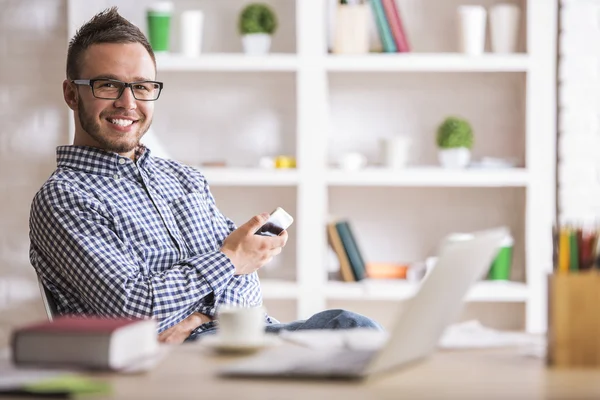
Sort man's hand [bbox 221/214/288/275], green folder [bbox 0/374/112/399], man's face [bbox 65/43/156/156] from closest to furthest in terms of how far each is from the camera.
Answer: green folder [bbox 0/374/112/399] → man's hand [bbox 221/214/288/275] → man's face [bbox 65/43/156/156]

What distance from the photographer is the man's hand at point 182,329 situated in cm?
211

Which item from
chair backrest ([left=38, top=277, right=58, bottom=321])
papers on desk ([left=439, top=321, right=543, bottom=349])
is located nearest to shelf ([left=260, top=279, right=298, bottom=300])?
chair backrest ([left=38, top=277, right=58, bottom=321])

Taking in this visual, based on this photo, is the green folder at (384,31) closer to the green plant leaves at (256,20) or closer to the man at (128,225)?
the green plant leaves at (256,20)

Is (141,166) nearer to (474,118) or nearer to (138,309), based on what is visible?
(138,309)

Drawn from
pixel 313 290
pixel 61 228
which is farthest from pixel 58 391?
pixel 313 290

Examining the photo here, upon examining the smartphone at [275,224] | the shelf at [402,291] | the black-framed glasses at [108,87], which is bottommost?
the shelf at [402,291]

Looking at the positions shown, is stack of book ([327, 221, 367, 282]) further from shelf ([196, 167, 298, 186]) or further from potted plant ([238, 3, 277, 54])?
potted plant ([238, 3, 277, 54])

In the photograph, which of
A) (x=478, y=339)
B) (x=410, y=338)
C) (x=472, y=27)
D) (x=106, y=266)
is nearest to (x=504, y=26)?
(x=472, y=27)

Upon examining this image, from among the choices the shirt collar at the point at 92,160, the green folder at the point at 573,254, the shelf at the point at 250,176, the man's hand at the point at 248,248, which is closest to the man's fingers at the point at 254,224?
the man's hand at the point at 248,248

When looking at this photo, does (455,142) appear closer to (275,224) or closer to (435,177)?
(435,177)

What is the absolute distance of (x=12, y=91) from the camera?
386 centimetres

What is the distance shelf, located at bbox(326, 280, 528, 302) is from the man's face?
4.69ft

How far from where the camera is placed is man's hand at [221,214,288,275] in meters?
2.19

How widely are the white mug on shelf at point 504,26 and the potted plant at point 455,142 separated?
323 mm
